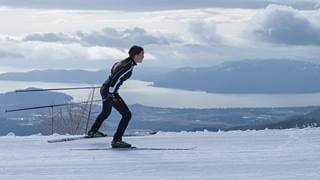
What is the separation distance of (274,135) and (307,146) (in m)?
1.79

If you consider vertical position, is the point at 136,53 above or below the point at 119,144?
above

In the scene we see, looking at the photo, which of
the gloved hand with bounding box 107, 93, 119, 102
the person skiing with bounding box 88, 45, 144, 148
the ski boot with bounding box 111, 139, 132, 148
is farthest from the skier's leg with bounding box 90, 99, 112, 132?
the ski boot with bounding box 111, 139, 132, 148

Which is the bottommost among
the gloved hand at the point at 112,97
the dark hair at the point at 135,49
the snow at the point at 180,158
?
the snow at the point at 180,158

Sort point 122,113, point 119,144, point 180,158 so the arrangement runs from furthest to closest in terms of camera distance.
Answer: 1. point 122,113
2. point 119,144
3. point 180,158

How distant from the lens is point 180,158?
10.8 m

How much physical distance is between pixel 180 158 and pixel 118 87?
5.79 feet

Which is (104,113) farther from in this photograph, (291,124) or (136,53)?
(291,124)

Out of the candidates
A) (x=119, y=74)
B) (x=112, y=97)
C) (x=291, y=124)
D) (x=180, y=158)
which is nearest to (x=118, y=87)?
(x=112, y=97)

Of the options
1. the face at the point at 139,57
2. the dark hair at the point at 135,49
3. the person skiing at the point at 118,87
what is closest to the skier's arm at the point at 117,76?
the person skiing at the point at 118,87

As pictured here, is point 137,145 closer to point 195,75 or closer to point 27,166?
A: point 27,166

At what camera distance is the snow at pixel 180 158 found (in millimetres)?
9422

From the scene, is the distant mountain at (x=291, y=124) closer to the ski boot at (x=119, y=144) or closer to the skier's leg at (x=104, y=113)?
the skier's leg at (x=104, y=113)

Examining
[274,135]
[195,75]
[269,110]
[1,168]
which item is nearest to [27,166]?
[1,168]

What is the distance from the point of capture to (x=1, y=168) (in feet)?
33.8
